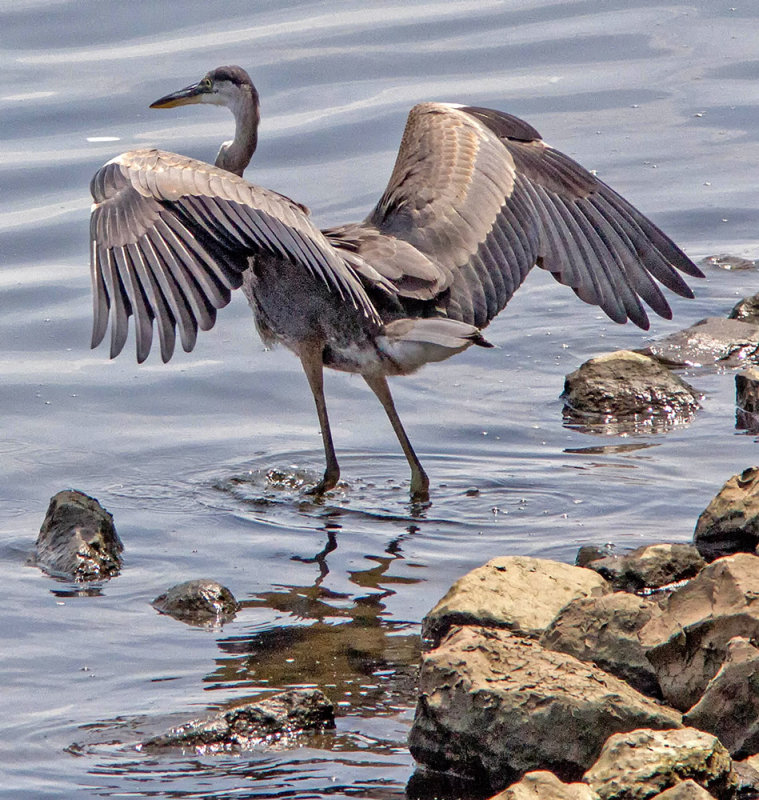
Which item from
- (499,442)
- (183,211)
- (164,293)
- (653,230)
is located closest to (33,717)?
(164,293)

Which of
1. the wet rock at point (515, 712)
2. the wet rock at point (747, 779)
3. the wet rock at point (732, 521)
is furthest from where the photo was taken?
the wet rock at point (732, 521)

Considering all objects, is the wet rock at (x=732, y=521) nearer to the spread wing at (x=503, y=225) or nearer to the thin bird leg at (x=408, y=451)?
the thin bird leg at (x=408, y=451)

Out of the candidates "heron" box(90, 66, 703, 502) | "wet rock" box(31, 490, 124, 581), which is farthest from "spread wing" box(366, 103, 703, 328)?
"wet rock" box(31, 490, 124, 581)

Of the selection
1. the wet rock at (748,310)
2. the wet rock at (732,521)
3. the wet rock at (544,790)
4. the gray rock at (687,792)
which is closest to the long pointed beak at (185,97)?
the wet rock at (748,310)

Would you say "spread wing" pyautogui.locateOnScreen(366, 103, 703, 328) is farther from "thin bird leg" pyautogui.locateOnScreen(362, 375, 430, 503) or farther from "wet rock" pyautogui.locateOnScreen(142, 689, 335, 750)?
"wet rock" pyautogui.locateOnScreen(142, 689, 335, 750)

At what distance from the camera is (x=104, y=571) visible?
18.4 ft

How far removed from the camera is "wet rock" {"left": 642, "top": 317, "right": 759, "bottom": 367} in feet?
25.3

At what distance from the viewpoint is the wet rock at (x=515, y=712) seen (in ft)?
12.4

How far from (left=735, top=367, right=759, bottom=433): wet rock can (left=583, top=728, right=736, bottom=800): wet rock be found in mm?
3495

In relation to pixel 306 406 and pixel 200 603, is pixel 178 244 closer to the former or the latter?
pixel 200 603

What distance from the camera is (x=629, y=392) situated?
712 cm

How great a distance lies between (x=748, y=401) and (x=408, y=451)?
154cm

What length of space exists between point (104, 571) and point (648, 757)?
2.66 metres

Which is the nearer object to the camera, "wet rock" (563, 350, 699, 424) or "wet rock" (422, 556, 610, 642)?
"wet rock" (422, 556, 610, 642)
